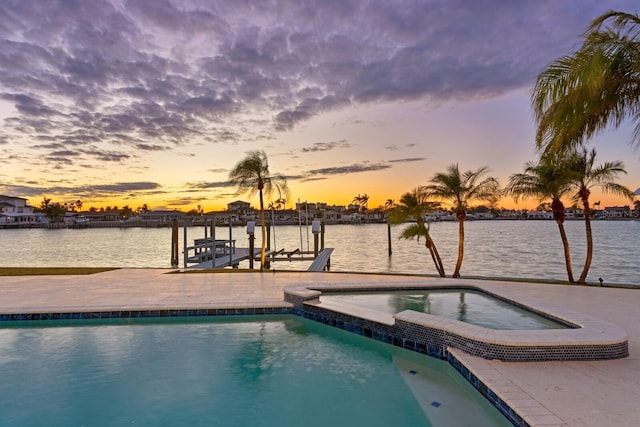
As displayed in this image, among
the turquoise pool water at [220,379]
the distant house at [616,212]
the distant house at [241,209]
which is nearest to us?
the turquoise pool water at [220,379]

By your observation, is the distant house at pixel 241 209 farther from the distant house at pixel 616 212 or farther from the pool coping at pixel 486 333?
the distant house at pixel 616 212

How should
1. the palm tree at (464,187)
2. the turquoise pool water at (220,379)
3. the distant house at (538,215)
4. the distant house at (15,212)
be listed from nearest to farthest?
the turquoise pool water at (220,379) → the palm tree at (464,187) → the distant house at (15,212) → the distant house at (538,215)

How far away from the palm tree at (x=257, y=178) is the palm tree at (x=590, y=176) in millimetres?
11308

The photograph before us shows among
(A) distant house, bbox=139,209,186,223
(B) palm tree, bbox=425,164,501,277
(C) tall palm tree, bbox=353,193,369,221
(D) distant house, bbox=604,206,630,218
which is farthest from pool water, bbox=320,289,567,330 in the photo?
(D) distant house, bbox=604,206,630,218

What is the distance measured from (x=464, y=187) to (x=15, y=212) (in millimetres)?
140245

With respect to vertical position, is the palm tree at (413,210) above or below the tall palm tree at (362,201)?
below

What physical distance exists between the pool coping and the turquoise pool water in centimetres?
26

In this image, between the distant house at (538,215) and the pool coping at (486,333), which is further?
the distant house at (538,215)

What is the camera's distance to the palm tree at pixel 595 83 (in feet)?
23.0

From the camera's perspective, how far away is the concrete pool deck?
3479mm

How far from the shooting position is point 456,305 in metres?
8.05

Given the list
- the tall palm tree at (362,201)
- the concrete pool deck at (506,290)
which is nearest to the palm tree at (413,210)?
the concrete pool deck at (506,290)

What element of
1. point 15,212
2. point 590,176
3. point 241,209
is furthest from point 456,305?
point 15,212

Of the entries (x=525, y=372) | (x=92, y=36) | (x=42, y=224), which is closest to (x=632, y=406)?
(x=525, y=372)
